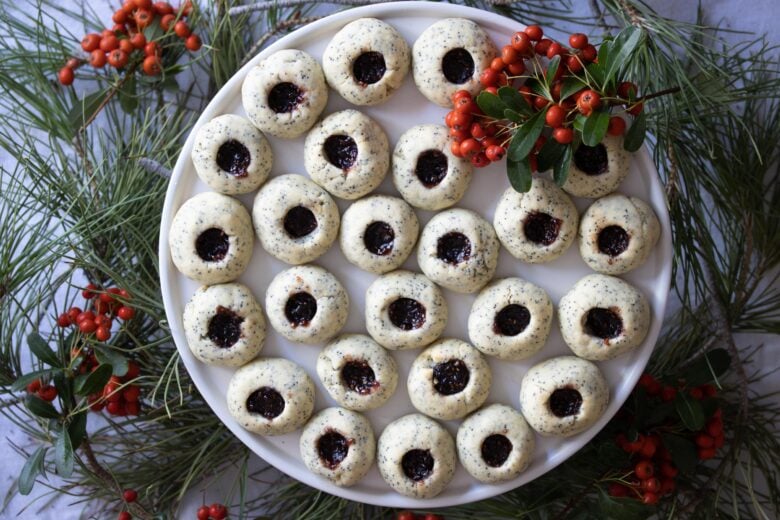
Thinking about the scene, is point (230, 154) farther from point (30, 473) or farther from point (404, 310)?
point (30, 473)

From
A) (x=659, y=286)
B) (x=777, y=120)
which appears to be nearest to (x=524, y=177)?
(x=659, y=286)

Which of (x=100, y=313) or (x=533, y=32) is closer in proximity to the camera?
(x=533, y=32)

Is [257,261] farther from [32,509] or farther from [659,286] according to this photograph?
[32,509]

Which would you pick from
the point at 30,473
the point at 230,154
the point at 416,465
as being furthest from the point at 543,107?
the point at 30,473

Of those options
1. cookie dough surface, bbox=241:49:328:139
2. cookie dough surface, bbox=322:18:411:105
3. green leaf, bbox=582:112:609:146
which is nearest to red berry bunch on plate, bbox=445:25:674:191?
green leaf, bbox=582:112:609:146

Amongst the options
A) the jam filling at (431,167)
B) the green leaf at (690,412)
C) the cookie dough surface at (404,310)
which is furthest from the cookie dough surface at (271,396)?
the green leaf at (690,412)

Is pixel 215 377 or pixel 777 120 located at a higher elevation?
pixel 777 120
